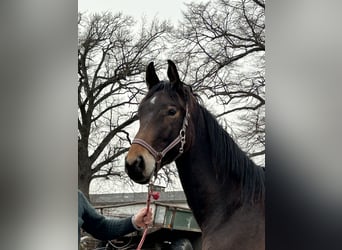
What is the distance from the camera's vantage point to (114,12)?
312cm

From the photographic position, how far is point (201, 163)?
3.07 m

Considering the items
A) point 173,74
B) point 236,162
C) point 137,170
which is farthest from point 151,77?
point 236,162

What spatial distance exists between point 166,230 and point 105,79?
0.91 metres

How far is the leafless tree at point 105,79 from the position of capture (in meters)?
3.10

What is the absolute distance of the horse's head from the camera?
2980mm

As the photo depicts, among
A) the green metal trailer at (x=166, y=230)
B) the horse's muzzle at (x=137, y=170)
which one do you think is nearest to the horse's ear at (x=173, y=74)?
the horse's muzzle at (x=137, y=170)

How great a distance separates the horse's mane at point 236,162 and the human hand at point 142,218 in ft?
1.60

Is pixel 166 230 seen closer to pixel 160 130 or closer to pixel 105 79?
pixel 160 130

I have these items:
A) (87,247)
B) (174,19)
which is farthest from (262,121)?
(87,247)

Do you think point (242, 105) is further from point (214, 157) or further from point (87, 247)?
point (87, 247)

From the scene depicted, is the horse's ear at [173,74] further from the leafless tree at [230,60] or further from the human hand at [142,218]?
the human hand at [142,218]
